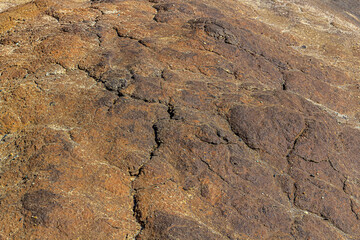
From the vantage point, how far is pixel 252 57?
3.56 metres

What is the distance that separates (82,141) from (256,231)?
1.31 m

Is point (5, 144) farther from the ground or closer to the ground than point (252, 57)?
closer to the ground

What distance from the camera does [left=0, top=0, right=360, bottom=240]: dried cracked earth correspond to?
1.95 metres

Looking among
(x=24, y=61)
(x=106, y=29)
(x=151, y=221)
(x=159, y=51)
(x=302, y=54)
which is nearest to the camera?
(x=151, y=221)

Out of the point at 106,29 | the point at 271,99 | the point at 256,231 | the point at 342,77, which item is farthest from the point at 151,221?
the point at 342,77

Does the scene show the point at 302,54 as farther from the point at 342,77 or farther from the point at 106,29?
the point at 106,29

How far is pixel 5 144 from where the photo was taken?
2.24 meters

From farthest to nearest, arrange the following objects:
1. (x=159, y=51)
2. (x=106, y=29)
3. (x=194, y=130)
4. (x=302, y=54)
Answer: (x=302, y=54), (x=106, y=29), (x=159, y=51), (x=194, y=130)

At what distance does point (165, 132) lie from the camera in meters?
2.39

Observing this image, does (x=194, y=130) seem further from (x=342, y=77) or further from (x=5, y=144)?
(x=342, y=77)

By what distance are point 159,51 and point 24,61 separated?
4.09 ft

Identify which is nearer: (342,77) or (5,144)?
(5,144)

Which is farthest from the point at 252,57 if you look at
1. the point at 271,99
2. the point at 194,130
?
the point at 194,130

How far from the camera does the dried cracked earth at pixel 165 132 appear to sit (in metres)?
1.95
